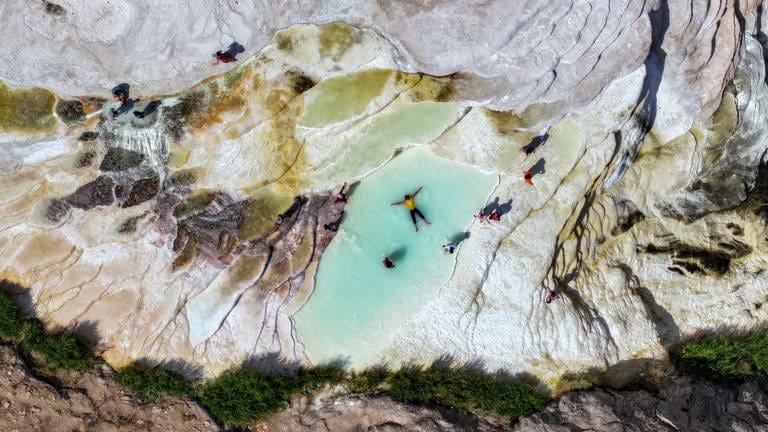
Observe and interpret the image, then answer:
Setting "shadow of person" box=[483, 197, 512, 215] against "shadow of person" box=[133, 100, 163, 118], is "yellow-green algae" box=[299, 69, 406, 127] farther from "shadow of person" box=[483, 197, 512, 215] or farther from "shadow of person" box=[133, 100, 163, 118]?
"shadow of person" box=[483, 197, 512, 215]

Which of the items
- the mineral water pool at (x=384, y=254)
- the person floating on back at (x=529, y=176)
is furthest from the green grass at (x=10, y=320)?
the person floating on back at (x=529, y=176)

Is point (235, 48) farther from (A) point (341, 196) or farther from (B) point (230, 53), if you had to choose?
(A) point (341, 196)

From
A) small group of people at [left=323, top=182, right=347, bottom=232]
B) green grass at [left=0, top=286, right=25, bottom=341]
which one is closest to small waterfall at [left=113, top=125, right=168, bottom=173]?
small group of people at [left=323, top=182, right=347, bottom=232]

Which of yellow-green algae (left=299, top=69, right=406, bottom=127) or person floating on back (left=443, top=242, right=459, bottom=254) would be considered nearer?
yellow-green algae (left=299, top=69, right=406, bottom=127)

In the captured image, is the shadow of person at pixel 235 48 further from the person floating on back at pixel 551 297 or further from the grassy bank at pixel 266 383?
the person floating on back at pixel 551 297

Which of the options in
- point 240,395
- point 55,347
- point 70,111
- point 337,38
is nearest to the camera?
point 70,111

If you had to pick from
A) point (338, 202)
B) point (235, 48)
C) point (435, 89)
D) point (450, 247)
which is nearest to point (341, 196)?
point (338, 202)
